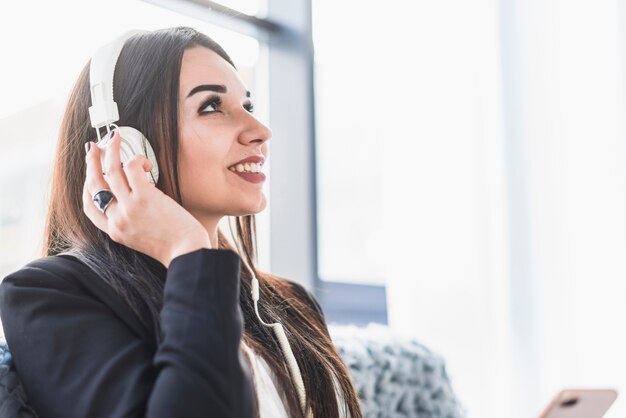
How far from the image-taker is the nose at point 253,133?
111cm

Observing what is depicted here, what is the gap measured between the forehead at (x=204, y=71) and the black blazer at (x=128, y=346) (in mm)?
348

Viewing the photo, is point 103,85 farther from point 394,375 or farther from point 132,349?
point 394,375

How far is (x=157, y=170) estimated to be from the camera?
1.02 meters

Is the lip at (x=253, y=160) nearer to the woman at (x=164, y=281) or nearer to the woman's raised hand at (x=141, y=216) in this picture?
the woman at (x=164, y=281)

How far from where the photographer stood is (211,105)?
112 centimetres

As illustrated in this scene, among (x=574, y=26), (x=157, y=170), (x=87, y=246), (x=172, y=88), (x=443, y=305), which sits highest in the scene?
(x=574, y=26)

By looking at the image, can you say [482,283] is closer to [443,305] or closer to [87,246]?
[443,305]

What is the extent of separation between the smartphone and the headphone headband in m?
0.68

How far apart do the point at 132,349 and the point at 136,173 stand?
0.78 ft

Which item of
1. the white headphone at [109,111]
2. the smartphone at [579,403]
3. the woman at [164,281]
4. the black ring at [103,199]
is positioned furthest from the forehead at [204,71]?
the smartphone at [579,403]

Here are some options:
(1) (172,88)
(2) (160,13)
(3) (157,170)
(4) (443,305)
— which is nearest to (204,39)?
(1) (172,88)

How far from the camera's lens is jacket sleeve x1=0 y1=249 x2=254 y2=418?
30.2 inches

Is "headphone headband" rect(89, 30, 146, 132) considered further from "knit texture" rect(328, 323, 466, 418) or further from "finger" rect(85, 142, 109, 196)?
"knit texture" rect(328, 323, 466, 418)

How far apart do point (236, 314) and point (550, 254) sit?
1387mm
